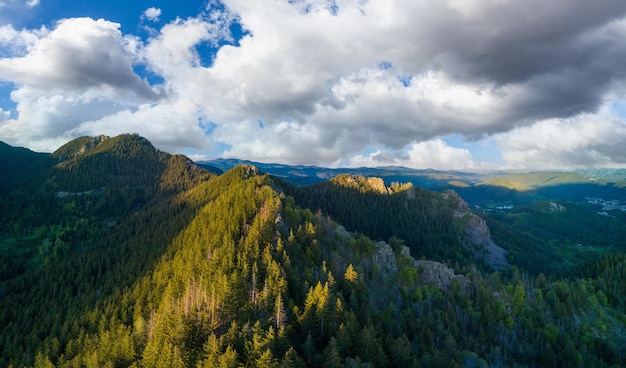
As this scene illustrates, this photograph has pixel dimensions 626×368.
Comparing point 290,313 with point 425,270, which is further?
point 425,270

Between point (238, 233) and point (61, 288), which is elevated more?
point (238, 233)

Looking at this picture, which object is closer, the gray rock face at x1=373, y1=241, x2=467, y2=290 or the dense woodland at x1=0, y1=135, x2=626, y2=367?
the dense woodland at x1=0, y1=135, x2=626, y2=367

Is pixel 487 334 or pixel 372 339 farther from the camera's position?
pixel 487 334

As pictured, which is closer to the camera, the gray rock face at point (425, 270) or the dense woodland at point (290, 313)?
the dense woodland at point (290, 313)

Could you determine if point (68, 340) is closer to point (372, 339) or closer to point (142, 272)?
point (142, 272)

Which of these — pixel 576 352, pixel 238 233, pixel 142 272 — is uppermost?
pixel 238 233

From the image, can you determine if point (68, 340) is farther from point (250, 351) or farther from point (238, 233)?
point (250, 351)

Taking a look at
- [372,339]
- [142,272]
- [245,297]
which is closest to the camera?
[372,339]

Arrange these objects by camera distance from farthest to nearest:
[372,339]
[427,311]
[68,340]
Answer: [427,311], [68,340], [372,339]

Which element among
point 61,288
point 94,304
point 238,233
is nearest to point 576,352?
point 238,233

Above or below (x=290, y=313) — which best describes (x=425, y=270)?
below
